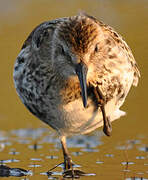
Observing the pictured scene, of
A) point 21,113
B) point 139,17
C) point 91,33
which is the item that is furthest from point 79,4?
point 91,33

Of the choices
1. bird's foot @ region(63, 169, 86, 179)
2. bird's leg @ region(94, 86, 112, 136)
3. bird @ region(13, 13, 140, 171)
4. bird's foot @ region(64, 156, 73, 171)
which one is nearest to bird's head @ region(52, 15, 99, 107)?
bird @ region(13, 13, 140, 171)

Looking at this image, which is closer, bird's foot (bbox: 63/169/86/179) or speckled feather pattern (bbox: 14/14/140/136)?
speckled feather pattern (bbox: 14/14/140/136)

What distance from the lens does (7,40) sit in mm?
15367

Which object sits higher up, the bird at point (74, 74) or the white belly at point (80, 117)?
the bird at point (74, 74)

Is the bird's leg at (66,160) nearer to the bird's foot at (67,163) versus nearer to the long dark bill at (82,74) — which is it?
→ the bird's foot at (67,163)

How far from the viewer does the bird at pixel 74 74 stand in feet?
Answer: 22.5

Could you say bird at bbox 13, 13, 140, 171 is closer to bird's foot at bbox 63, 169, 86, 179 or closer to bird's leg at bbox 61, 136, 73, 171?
bird's leg at bbox 61, 136, 73, 171

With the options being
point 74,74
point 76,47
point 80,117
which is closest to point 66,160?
point 80,117

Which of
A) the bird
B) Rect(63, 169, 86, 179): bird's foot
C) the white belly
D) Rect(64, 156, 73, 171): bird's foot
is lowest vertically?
Rect(63, 169, 86, 179): bird's foot

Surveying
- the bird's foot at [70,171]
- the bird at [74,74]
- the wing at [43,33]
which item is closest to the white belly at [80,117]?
the bird at [74,74]

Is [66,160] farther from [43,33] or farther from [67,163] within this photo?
[43,33]

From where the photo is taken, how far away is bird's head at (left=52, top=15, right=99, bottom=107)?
673 cm

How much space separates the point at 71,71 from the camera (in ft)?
23.1

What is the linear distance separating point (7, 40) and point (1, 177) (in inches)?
329
